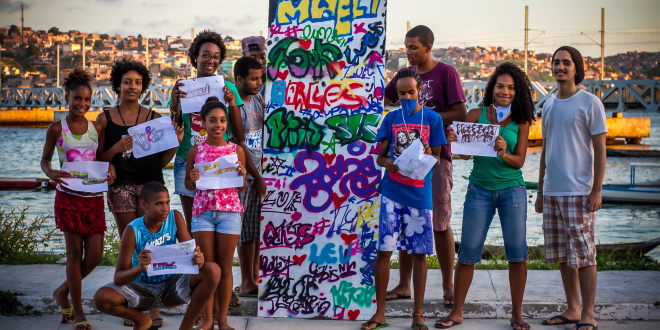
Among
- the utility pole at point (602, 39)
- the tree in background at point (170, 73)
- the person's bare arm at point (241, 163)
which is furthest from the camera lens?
the tree in background at point (170, 73)

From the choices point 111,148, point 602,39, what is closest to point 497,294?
point 111,148

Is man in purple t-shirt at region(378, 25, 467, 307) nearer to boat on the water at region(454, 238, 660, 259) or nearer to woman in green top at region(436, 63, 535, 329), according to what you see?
woman in green top at region(436, 63, 535, 329)

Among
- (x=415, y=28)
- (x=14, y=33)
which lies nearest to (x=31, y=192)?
(x=415, y=28)

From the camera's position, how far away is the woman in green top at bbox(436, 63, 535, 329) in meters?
4.95

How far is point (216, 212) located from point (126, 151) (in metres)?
1.03

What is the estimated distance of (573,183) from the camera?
5.01 metres

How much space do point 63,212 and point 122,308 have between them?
1.16 meters

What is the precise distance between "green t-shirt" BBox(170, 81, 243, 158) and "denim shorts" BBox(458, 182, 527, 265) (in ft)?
7.16

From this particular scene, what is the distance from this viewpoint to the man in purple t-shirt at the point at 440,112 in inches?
214

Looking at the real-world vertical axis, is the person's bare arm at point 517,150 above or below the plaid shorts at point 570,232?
above

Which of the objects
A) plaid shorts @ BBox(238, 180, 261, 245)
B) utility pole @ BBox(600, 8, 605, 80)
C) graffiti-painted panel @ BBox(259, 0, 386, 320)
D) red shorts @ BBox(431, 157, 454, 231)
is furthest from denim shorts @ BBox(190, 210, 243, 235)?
utility pole @ BBox(600, 8, 605, 80)

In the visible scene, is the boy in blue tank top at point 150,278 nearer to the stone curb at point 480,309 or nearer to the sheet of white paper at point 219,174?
the sheet of white paper at point 219,174

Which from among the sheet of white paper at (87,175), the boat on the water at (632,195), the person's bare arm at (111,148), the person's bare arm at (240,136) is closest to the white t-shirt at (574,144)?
the person's bare arm at (240,136)

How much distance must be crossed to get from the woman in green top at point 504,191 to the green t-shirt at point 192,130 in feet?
6.29
